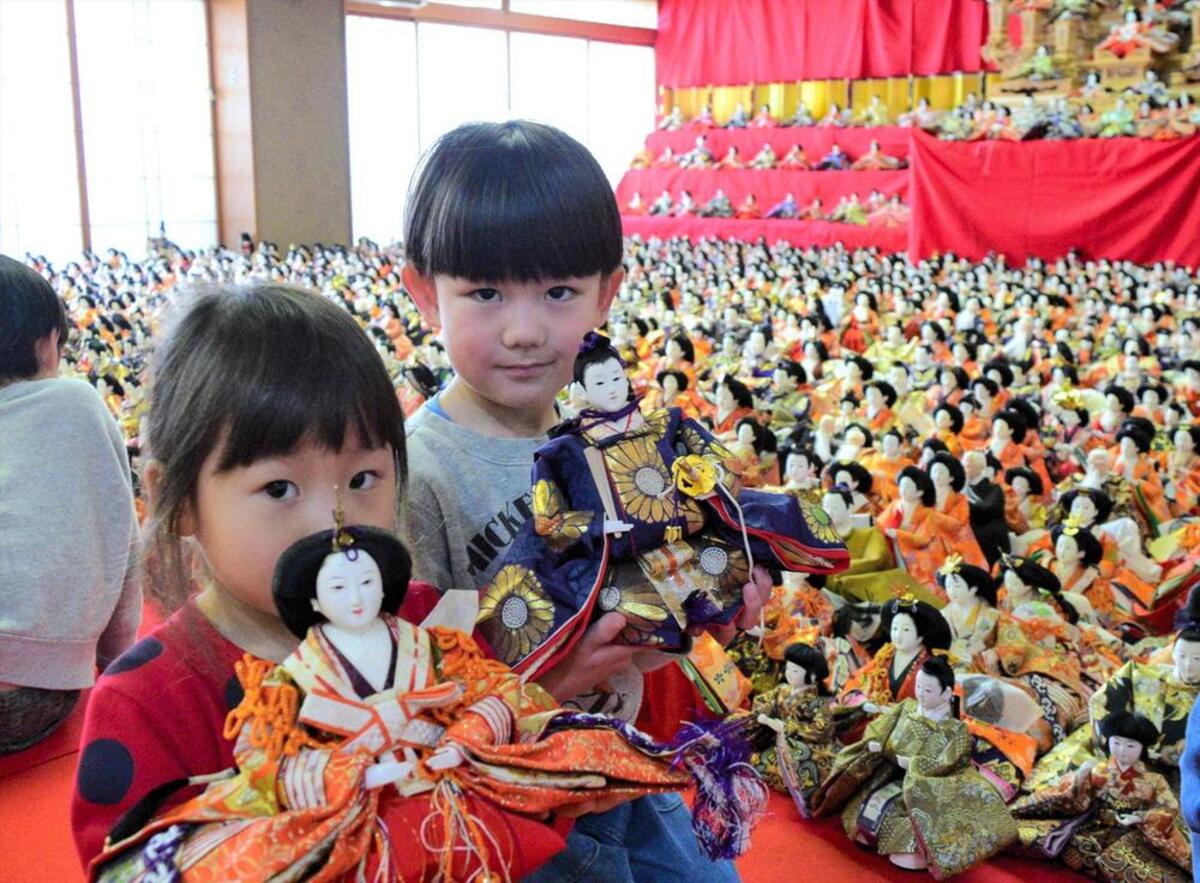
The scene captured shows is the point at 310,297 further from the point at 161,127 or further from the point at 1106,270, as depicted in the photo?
the point at 161,127

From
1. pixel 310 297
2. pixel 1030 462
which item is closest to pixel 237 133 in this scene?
pixel 1030 462

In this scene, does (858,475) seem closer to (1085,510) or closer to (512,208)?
(1085,510)

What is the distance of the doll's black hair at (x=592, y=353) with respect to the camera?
1.49 m

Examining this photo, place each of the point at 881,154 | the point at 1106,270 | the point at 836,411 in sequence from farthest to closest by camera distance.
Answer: the point at 881,154 < the point at 1106,270 < the point at 836,411

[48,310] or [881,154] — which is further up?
[881,154]

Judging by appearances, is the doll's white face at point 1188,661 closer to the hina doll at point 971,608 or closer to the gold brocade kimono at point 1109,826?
the gold brocade kimono at point 1109,826

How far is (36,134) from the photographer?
1431cm

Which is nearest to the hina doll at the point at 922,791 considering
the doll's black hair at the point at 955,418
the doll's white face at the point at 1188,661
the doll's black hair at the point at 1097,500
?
the doll's white face at the point at 1188,661

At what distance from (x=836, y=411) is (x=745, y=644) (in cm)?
387

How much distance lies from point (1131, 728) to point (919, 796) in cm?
56

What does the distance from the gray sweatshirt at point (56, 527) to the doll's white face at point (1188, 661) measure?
260 centimetres

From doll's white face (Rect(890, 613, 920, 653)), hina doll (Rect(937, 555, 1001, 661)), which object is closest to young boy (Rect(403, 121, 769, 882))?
doll's white face (Rect(890, 613, 920, 653))

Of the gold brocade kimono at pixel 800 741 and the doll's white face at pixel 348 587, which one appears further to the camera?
the gold brocade kimono at pixel 800 741

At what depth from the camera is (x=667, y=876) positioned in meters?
1.44
